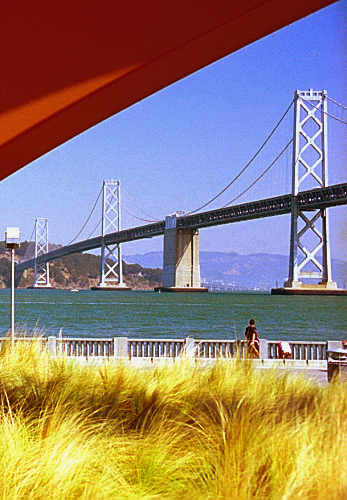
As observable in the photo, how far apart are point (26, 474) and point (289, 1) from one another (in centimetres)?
214

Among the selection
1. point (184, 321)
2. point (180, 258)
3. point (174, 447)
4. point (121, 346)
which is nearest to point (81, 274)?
point (180, 258)

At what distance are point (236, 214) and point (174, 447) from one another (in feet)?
124

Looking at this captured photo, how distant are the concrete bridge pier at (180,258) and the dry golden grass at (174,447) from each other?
4582cm

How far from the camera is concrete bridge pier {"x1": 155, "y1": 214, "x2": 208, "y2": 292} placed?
50.5 metres

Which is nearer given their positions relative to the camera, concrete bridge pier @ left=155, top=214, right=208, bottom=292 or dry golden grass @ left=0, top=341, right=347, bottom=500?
dry golden grass @ left=0, top=341, right=347, bottom=500

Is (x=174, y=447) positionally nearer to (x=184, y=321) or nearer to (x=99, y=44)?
(x=99, y=44)

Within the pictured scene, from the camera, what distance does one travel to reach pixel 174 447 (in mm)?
3162

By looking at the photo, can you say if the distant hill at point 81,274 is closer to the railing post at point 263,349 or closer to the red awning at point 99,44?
the railing post at point 263,349

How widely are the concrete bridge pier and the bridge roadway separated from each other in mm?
753

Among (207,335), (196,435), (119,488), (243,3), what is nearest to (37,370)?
(196,435)

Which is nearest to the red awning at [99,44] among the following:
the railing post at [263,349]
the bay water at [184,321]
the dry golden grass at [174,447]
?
the dry golden grass at [174,447]

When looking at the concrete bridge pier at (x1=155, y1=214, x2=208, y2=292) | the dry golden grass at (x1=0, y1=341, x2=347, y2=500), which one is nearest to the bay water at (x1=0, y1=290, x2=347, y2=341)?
the concrete bridge pier at (x1=155, y1=214, x2=208, y2=292)

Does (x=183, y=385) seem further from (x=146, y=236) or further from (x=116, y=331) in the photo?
(x=146, y=236)

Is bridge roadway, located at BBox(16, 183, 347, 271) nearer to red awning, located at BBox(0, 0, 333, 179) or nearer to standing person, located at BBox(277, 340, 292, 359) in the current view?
standing person, located at BBox(277, 340, 292, 359)
